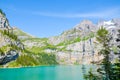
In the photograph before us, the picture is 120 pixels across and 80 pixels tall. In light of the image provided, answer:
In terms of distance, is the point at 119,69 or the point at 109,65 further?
the point at 109,65

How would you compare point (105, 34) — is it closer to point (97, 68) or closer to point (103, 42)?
point (103, 42)

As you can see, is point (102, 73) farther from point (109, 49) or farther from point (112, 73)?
point (109, 49)

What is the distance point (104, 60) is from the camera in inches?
1324

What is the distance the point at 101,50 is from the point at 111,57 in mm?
1439

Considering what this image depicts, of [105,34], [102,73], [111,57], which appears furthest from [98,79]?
[105,34]

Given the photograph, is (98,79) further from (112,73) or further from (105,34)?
(105,34)

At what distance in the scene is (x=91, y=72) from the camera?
112 ft

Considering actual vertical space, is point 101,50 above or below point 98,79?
above

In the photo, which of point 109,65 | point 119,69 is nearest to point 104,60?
point 109,65

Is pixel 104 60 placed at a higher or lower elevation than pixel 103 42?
lower

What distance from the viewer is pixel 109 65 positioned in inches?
1319

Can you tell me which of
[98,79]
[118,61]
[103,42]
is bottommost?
[98,79]

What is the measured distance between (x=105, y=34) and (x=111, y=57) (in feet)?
9.47

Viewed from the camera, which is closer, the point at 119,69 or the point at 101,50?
the point at 119,69
